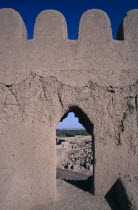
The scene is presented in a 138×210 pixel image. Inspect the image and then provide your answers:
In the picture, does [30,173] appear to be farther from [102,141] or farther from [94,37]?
[94,37]

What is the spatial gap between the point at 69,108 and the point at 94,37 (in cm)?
143

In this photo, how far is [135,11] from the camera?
3.28 meters

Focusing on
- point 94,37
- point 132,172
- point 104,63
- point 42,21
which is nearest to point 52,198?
point 132,172

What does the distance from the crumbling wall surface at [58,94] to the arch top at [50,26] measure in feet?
0.06

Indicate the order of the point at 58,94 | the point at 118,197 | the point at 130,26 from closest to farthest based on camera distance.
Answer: the point at 118,197, the point at 58,94, the point at 130,26

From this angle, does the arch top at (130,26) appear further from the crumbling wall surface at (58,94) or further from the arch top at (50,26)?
the arch top at (50,26)

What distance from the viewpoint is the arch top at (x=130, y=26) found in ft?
10.5

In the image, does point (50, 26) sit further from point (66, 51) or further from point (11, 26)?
point (11, 26)

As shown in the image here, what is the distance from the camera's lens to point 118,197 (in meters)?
2.74

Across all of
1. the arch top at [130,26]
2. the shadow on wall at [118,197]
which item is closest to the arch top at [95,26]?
the arch top at [130,26]

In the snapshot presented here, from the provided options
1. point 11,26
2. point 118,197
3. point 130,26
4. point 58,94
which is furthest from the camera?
point 130,26

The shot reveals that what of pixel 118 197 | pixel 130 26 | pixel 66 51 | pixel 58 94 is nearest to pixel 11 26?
pixel 66 51

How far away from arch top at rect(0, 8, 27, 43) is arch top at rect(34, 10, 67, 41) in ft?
0.91

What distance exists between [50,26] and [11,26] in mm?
729
